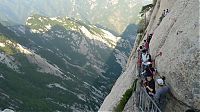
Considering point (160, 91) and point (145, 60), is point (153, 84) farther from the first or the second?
point (145, 60)

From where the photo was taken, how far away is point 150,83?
3228 cm

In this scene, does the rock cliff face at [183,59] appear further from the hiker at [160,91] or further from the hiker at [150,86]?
the hiker at [150,86]

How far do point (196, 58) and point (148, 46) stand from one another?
17389mm

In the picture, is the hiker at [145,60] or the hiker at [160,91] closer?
the hiker at [160,91]

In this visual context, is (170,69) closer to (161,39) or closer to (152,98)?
(152,98)

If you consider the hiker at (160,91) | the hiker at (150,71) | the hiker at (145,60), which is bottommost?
the hiker at (160,91)

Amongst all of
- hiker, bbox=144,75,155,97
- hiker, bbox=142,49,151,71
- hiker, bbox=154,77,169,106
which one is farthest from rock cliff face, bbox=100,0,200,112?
hiker, bbox=144,75,155,97

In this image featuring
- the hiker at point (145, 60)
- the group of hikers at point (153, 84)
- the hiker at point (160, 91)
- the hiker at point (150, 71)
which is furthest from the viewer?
the hiker at point (145, 60)

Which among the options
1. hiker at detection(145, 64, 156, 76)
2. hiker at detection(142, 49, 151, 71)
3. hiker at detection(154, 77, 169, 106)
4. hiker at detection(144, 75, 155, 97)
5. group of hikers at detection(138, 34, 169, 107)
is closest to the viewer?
hiker at detection(154, 77, 169, 106)

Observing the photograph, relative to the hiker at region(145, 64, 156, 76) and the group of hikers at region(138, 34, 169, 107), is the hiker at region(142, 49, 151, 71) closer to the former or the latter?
the group of hikers at region(138, 34, 169, 107)

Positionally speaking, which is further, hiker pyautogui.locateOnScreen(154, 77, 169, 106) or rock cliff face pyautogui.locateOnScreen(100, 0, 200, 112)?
hiker pyautogui.locateOnScreen(154, 77, 169, 106)

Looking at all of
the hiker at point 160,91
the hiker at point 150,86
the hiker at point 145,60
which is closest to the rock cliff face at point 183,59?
the hiker at point 160,91

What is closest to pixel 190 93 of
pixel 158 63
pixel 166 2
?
pixel 158 63

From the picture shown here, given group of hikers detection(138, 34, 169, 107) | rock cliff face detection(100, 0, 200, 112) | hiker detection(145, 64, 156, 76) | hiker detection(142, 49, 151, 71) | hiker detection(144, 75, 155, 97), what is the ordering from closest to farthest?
rock cliff face detection(100, 0, 200, 112), group of hikers detection(138, 34, 169, 107), hiker detection(144, 75, 155, 97), hiker detection(145, 64, 156, 76), hiker detection(142, 49, 151, 71)
